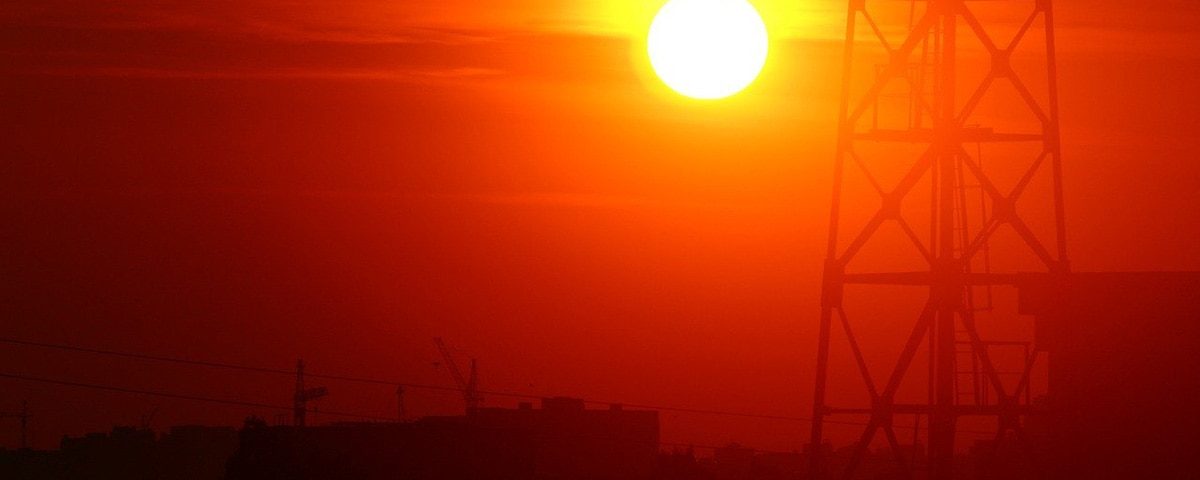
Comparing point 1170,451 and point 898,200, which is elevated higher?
point 898,200

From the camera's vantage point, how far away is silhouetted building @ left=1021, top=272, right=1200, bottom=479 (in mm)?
33688

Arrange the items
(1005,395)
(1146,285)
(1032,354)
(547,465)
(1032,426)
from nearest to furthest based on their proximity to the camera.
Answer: (1005,395), (1032,354), (1146,285), (1032,426), (547,465)

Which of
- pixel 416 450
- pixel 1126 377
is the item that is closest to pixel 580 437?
pixel 416 450

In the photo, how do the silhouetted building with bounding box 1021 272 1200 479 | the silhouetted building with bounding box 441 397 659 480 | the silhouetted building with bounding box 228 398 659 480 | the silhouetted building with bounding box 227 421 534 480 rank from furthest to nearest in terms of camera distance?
the silhouetted building with bounding box 441 397 659 480
the silhouetted building with bounding box 227 421 534 480
the silhouetted building with bounding box 228 398 659 480
the silhouetted building with bounding box 1021 272 1200 479

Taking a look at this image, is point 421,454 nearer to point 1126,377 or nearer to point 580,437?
point 580,437

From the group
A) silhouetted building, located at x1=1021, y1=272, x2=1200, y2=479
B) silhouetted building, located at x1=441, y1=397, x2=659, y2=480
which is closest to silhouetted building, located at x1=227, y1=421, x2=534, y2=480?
silhouetted building, located at x1=441, y1=397, x2=659, y2=480

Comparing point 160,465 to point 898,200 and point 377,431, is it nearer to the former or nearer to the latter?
point 377,431

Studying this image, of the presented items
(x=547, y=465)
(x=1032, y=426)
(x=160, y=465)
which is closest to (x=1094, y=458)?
(x=1032, y=426)

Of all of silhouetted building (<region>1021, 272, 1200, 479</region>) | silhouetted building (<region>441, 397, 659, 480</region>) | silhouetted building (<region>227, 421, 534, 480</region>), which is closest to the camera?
silhouetted building (<region>1021, 272, 1200, 479</region>)

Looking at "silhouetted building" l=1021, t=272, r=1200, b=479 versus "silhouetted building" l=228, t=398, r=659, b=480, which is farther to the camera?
"silhouetted building" l=228, t=398, r=659, b=480

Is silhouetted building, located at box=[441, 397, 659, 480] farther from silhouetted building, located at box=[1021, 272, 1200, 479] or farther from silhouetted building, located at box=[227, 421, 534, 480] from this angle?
silhouetted building, located at box=[1021, 272, 1200, 479]

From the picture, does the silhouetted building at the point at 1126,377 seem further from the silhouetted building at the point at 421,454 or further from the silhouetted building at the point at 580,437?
the silhouetted building at the point at 580,437

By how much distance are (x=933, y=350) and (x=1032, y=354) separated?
2164 millimetres

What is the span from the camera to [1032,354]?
31984mm
